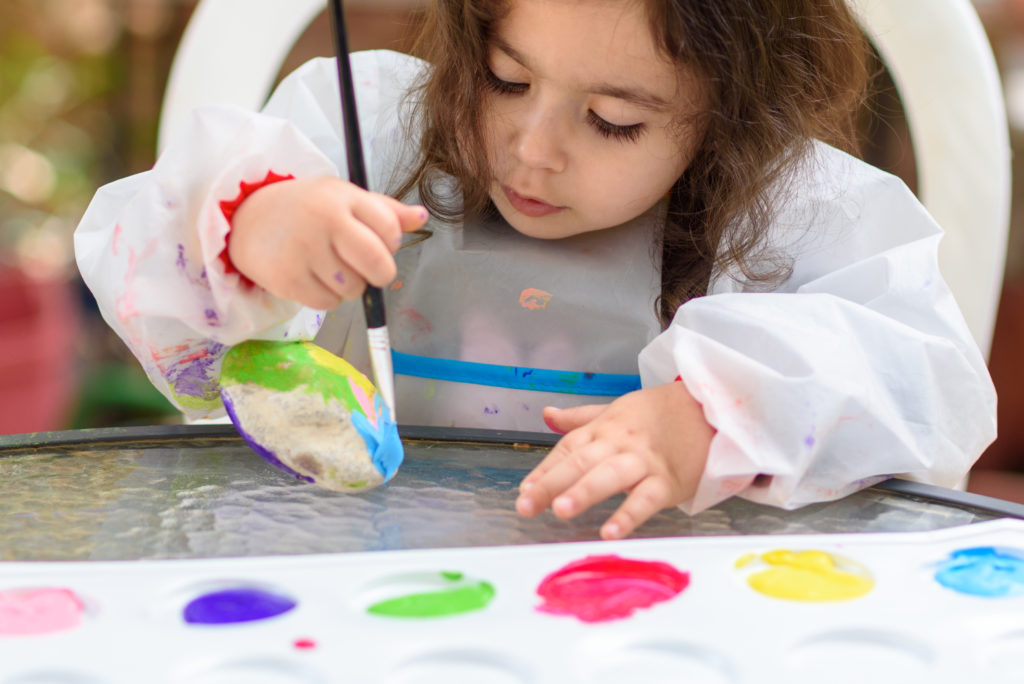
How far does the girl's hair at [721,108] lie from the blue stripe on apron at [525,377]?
7 centimetres

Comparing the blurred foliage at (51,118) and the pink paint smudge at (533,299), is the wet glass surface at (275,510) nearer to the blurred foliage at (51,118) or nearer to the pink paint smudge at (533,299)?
the pink paint smudge at (533,299)

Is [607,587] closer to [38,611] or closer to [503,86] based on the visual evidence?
[38,611]

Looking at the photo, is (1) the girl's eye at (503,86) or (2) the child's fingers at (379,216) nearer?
(2) the child's fingers at (379,216)

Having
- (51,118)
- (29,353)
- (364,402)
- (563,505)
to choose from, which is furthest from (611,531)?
(51,118)

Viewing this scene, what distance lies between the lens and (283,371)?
50 centimetres

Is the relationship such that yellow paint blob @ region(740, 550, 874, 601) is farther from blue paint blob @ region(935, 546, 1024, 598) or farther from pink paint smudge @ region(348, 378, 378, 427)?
pink paint smudge @ region(348, 378, 378, 427)

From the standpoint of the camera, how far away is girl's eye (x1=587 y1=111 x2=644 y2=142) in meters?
0.62

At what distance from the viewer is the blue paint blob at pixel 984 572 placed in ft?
1.28

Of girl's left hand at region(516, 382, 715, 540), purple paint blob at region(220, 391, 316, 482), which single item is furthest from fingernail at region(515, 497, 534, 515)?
purple paint blob at region(220, 391, 316, 482)

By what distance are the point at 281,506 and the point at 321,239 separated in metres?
0.13

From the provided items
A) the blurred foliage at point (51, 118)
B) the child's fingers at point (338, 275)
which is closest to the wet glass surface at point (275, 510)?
the child's fingers at point (338, 275)

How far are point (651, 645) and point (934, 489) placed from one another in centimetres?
24

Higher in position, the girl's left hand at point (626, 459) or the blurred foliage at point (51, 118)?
the blurred foliage at point (51, 118)

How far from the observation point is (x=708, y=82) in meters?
0.62
